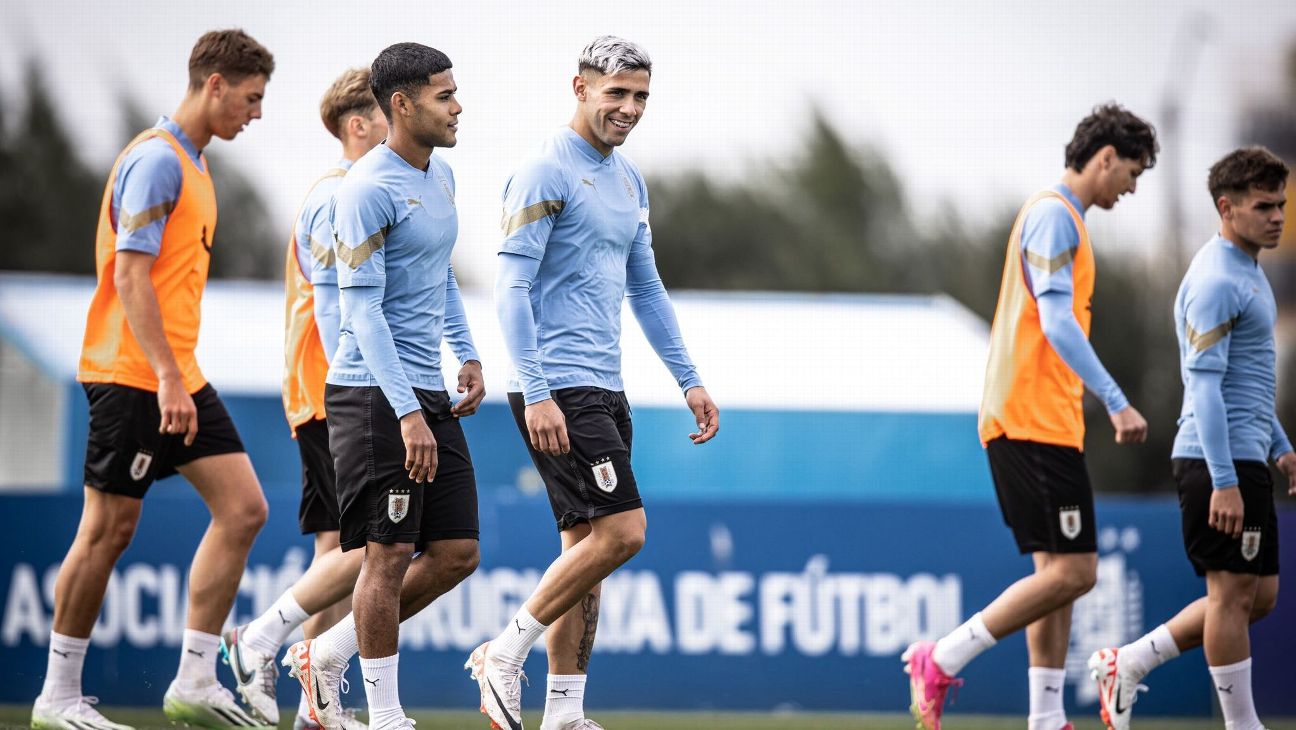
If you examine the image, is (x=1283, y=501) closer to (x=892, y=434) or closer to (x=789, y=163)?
(x=892, y=434)

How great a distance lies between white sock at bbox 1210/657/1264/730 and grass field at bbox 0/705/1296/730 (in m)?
2.08

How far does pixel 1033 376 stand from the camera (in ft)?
21.0

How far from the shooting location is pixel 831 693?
31.2 ft

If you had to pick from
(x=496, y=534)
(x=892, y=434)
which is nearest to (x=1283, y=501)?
(x=892, y=434)

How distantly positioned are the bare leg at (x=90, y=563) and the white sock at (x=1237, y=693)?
4515 millimetres

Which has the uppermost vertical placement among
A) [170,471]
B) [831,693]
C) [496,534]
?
[170,471]

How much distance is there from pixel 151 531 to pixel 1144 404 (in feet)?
88.6

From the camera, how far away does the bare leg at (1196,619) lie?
6559mm

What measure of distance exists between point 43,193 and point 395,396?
3981cm

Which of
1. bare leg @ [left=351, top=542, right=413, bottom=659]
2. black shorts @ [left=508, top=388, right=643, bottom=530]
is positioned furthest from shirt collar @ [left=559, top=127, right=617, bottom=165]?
bare leg @ [left=351, top=542, right=413, bottom=659]

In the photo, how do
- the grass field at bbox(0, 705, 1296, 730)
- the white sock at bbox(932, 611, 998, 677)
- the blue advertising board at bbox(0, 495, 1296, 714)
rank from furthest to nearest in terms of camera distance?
the blue advertising board at bbox(0, 495, 1296, 714) → the grass field at bbox(0, 705, 1296, 730) → the white sock at bbox(932, 611, 998, 677)

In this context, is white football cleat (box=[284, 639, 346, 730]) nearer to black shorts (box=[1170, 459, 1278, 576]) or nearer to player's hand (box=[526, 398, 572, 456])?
player's hand (box=[526, 398, 572, 456])

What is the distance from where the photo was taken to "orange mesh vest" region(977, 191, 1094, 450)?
636cm

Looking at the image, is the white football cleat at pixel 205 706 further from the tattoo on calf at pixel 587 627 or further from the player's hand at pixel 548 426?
the player's hand at pixel 548 426
